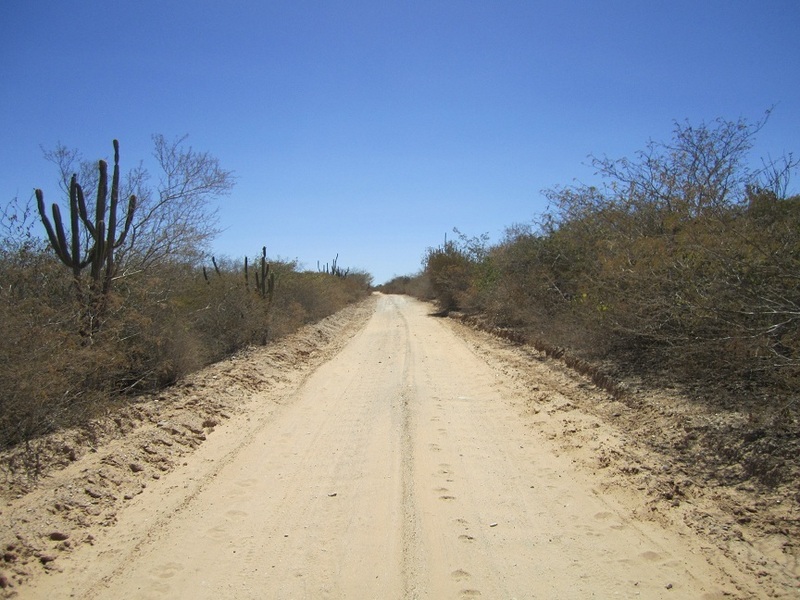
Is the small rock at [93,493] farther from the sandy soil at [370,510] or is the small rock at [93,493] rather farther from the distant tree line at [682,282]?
the distant tree line at [682,282]

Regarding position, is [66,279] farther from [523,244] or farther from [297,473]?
[523,244]

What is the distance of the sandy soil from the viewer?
14.7 ft

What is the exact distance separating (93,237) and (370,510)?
748 cm

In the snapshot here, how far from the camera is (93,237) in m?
10.4

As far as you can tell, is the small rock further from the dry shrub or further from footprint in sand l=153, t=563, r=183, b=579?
footprint in sand l=153, t=563, r=183, b=579

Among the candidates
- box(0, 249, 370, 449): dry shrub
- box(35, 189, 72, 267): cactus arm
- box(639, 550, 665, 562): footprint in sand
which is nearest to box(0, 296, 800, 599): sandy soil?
box(639, 550, 665, 562): footprint in sand

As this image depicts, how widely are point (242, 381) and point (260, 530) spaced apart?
6.73 m

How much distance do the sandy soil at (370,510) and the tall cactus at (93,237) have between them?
2.23 m

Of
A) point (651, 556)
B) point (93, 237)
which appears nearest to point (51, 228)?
point (93, 237)

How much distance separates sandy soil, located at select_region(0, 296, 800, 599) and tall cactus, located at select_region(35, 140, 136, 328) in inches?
87.9

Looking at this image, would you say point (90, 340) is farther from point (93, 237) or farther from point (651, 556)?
point (651, 556)

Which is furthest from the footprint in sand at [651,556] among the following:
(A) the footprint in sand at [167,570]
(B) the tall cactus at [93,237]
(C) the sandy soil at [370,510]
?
(B) the tall cactus at [93,237]

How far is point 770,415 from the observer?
21.3ft

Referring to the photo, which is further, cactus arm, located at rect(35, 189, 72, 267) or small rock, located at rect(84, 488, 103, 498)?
cactus arm, located at rect(35, 189, 72, 267)
